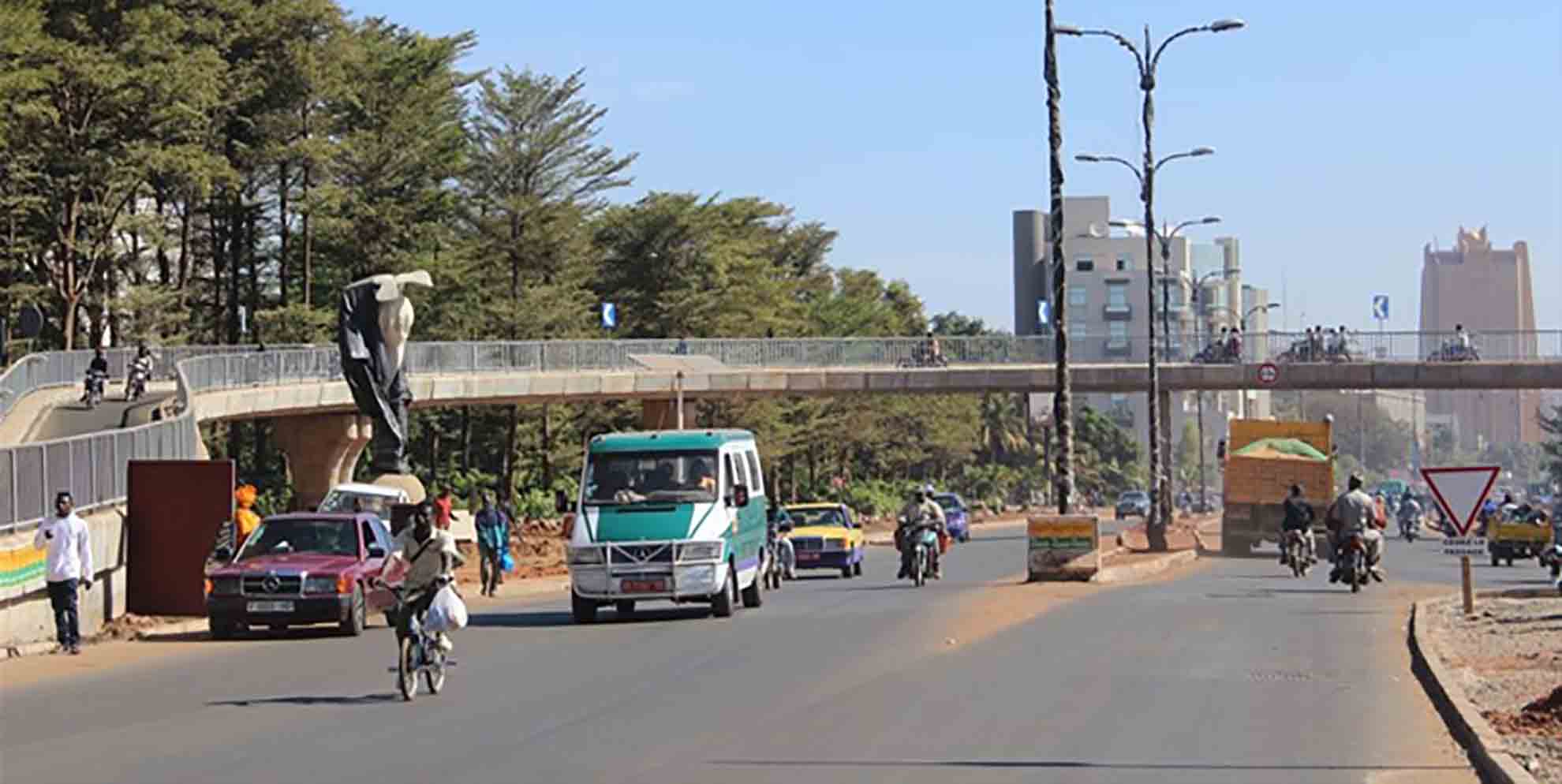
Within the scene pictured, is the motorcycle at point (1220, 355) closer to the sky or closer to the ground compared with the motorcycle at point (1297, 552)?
closer to the sky

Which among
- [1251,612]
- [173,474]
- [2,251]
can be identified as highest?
[2,251]

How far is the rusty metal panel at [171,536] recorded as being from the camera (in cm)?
2972

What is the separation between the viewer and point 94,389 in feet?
167

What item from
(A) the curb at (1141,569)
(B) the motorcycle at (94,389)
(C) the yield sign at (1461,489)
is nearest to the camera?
(C) the yield sign at (1461,489)

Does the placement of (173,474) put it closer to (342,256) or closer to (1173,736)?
(1173,736)

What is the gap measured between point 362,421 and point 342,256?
14.0m

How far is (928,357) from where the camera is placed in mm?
77812

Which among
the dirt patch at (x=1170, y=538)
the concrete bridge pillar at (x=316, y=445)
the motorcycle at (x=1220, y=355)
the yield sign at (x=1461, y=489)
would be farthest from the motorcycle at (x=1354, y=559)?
the motorcycle at (x=1220, y=355)

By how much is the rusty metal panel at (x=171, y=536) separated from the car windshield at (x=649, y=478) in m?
4.77

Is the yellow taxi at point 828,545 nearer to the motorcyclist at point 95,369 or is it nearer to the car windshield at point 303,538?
the motorcyclist at point 95,369

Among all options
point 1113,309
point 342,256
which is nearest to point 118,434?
point 342,256

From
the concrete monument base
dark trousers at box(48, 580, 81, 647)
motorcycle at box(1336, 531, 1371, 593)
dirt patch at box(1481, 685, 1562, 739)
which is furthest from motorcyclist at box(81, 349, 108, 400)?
dirt patch at box(1481, 685, 1562, 739)

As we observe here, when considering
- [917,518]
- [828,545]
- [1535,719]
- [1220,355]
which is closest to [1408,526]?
[1220,355]

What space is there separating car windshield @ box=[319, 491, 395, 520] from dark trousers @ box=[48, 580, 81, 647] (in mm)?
15073
